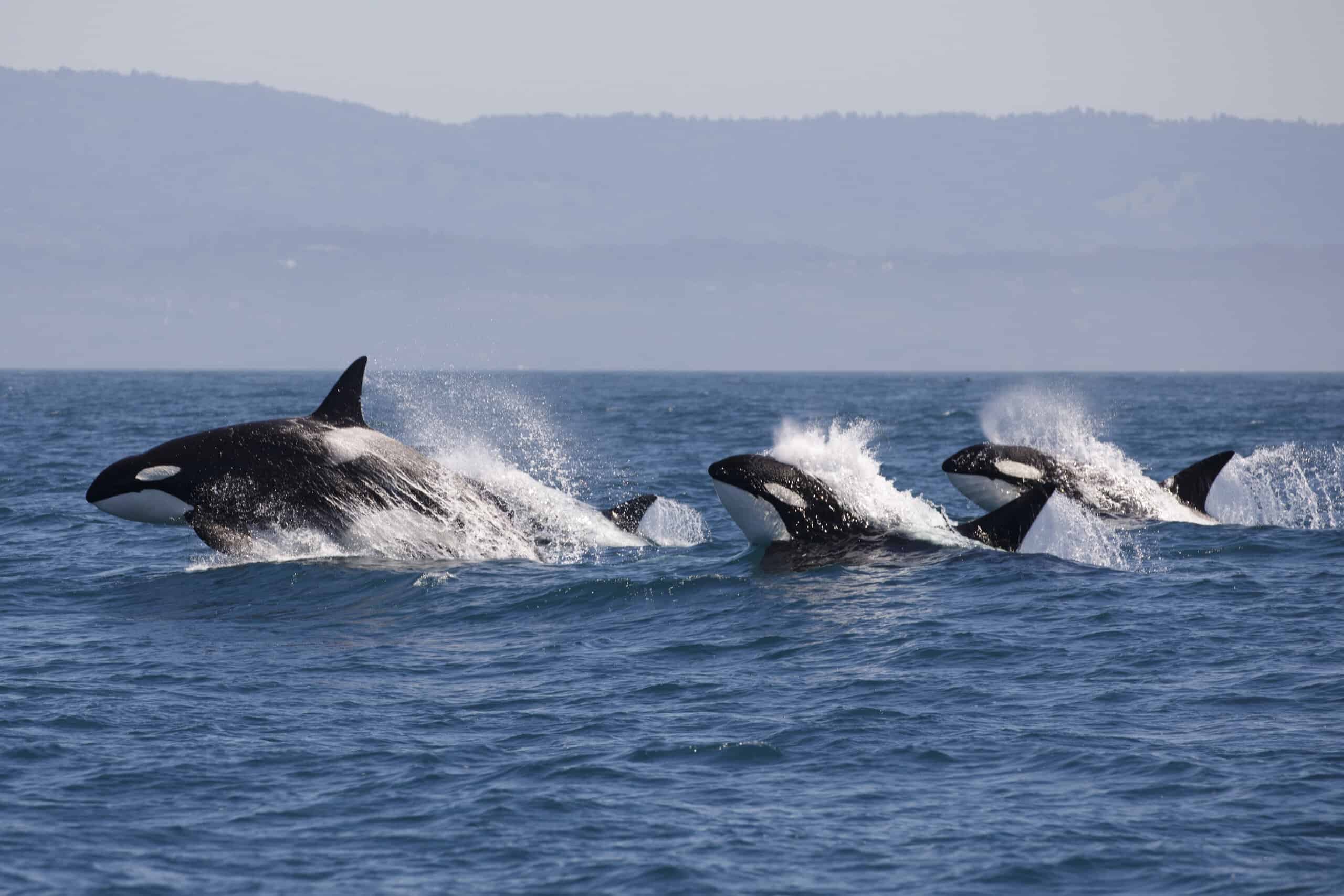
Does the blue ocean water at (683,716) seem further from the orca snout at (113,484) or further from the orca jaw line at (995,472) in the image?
the orca jaw line at (995,472)

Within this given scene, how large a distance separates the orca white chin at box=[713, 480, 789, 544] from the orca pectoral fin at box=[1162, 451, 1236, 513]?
8.40m

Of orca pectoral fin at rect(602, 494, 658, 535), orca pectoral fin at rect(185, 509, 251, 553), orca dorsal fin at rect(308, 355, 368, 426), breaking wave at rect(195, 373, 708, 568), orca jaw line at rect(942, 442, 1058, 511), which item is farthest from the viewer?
orca jaw line at rect(942, 442, 1058, 511)

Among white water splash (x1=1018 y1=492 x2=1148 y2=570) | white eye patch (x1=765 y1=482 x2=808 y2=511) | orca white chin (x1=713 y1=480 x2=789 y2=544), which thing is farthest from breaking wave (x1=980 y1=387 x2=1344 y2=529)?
orca white chin (x1=713 y1=480 x2=789 y2=544)

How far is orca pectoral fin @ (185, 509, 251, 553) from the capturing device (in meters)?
18.6

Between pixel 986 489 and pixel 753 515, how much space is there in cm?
541

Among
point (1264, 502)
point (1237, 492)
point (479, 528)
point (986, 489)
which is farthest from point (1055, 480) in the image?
point (479, 528)

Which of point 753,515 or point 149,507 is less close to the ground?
point 753,515

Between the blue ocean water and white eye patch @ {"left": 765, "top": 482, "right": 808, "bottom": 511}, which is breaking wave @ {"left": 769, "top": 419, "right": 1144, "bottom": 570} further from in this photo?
white eye patch @ {"left": 765, "top": 482, "right": 808, "bottom": 511}

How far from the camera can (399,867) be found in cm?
921

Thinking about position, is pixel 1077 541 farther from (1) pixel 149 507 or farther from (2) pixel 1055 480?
(1) pixel 149 507

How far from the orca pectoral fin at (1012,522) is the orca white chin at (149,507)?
1005 centimetres

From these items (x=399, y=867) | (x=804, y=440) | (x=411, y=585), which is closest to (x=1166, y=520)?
(x=804, y=440)

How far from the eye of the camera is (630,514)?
22.4 m

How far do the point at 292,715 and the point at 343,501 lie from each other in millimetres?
7376
